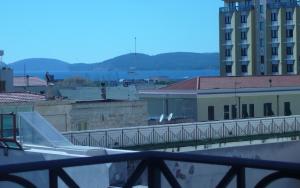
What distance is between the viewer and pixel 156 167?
4.44m

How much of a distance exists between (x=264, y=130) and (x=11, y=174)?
3252 cm

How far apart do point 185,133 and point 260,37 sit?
65.8 metres

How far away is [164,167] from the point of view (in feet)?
14.5

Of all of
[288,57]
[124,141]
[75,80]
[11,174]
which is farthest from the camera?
[75,80]

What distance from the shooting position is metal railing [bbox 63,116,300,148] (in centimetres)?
2959

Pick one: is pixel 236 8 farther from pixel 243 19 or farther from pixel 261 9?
pixel 261 9

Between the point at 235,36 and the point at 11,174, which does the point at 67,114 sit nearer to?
the point at 11,174

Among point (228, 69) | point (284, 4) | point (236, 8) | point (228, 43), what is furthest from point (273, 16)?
point (228, 69)

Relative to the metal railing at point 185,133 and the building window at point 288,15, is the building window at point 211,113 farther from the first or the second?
the building window at point 288,15

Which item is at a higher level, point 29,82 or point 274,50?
point 274,50

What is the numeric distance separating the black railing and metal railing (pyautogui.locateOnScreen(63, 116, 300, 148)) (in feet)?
77.2

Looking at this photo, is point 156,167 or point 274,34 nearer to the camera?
point 156,167

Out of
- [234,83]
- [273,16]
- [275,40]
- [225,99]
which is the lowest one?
[225,99]

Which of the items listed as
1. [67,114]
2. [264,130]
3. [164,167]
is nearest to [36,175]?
[164,167]
